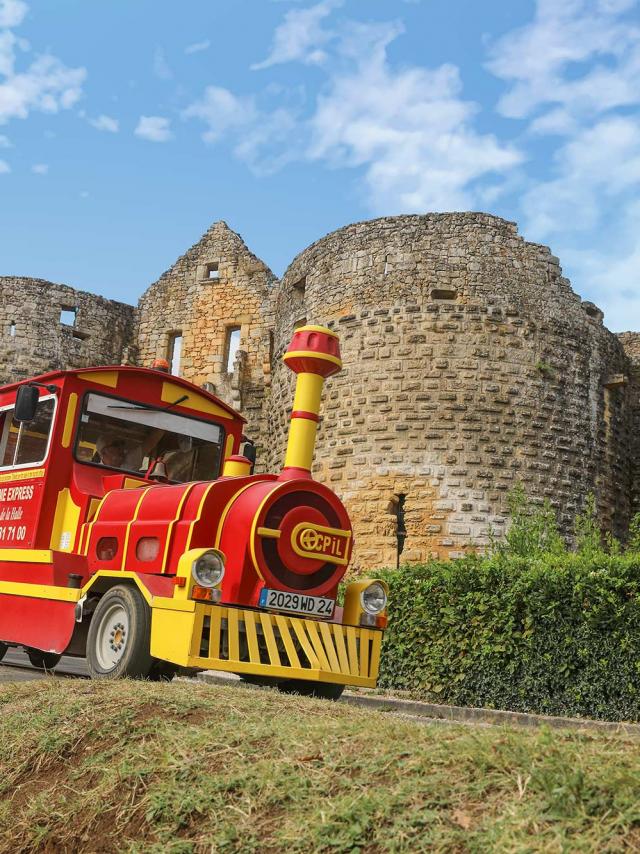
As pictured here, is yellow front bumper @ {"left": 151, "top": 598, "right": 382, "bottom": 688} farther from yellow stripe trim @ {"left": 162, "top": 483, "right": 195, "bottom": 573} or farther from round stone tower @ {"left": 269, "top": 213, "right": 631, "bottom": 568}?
round stone tower @ {"left": 269, "top": 213, "right": 631, "bottom": 568}

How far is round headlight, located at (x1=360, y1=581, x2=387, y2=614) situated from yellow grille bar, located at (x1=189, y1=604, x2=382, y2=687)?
0.78 ft

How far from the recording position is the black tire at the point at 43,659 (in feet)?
30.3

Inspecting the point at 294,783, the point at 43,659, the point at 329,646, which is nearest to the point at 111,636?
the point at 329,646

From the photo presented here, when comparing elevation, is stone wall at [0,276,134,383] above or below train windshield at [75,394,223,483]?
above

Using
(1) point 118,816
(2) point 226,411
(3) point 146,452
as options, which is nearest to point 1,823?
(1) point 118,816

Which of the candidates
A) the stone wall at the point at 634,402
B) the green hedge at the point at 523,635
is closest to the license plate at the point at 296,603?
the green hedge at the point at 523,635

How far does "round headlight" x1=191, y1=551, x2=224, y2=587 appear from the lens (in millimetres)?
6238

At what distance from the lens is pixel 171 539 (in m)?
6.77

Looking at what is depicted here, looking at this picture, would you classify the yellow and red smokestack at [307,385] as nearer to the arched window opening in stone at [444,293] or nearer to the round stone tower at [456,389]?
the round stone tower at [456,389]

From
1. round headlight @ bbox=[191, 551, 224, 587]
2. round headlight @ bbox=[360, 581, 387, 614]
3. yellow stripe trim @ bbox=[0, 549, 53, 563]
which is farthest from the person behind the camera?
yellow stripe trim @ bbox=[0, 549, 53, 563]

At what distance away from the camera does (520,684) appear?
9.16 metres

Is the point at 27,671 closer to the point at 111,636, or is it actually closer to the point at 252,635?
the point at 111,636

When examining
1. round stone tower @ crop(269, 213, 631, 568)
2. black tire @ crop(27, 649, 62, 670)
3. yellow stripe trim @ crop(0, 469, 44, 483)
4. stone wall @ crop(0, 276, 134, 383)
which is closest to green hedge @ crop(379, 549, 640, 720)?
black tire @ crop(27, 649, 62, 670)

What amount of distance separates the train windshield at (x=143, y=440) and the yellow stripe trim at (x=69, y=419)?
8cm
